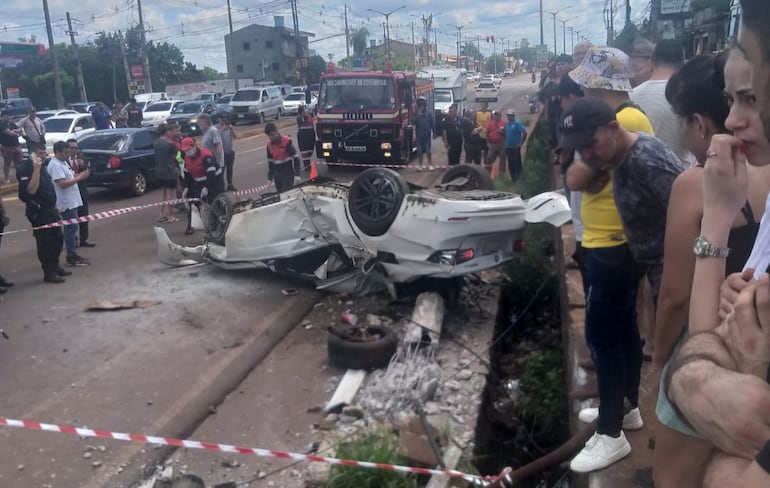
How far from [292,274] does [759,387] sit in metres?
6.89

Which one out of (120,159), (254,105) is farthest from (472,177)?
(254,105)

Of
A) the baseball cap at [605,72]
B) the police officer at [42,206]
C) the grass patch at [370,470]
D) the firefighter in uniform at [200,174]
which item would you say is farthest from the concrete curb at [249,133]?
the baseball cap at [605,72]

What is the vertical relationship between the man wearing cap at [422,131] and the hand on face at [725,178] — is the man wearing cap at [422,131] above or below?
below

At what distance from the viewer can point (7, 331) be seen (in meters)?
7.23

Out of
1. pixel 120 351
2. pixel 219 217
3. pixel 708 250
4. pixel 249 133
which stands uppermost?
pixel 708 250

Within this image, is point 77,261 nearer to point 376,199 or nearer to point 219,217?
point 219,217

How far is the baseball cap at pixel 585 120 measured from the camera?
11.0 feet

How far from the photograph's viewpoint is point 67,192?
954 cm

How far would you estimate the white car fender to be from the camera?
6236 mm

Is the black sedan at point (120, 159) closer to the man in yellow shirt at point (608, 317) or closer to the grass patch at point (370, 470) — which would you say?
the grass patch at point (370, 470)

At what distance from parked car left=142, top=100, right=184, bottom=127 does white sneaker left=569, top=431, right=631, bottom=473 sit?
32.7 m

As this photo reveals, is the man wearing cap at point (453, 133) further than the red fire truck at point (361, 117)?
No

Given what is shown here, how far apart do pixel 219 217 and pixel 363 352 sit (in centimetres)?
372

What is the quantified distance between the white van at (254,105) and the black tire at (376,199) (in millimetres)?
31965
